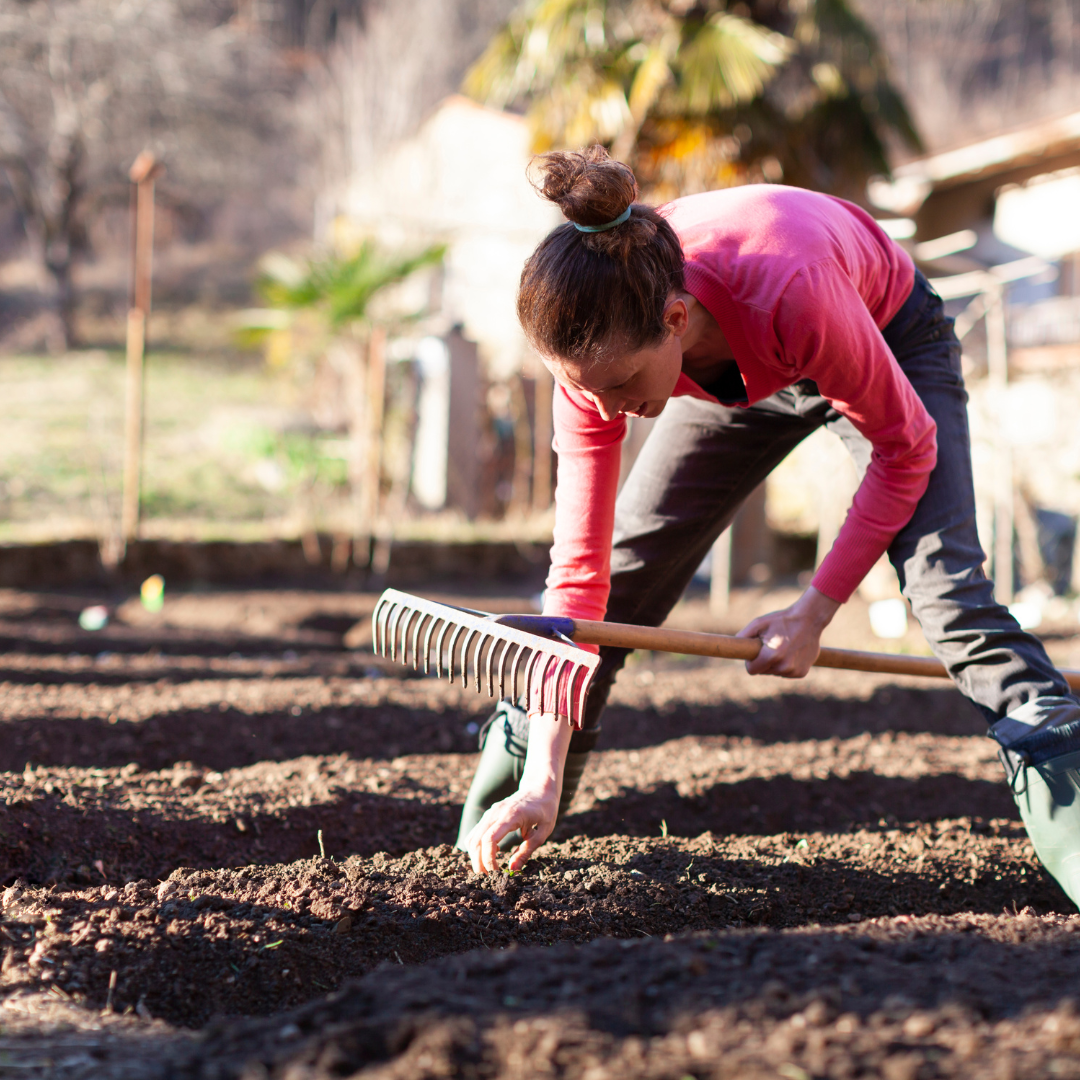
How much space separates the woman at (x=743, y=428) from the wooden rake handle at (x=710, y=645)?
84 millimetres

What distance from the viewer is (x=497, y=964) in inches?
58.8

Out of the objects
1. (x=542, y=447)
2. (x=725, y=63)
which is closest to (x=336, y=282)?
(x=542, y=447)

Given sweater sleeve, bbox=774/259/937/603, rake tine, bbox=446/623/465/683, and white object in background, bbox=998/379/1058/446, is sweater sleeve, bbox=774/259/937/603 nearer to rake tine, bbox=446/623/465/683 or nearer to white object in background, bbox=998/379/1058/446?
rake tine, bbox=446/623/465/683

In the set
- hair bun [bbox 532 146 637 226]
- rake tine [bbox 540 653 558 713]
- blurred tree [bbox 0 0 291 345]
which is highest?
blurred tree [bbox 0 0 291 345]

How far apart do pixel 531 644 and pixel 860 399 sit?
78 cm

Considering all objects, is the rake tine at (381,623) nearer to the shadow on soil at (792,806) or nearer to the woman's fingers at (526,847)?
the woman's fingers at (526,847)

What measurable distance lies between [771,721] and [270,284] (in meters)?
6.23

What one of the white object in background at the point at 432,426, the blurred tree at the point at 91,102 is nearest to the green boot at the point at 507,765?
the white object in background at the point at 432,426

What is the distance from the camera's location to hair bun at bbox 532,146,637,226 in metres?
1.70

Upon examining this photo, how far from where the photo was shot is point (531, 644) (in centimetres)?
192

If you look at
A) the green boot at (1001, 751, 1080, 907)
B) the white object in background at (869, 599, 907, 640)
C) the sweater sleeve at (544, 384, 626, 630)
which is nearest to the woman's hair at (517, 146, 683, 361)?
the sweater sleeve at (544, 384, 626, 630)

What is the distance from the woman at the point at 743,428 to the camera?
1746mm

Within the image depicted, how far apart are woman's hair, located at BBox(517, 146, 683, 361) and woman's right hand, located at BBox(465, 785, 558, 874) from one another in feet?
2.77

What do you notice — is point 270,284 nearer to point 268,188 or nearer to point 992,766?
point 992,766
